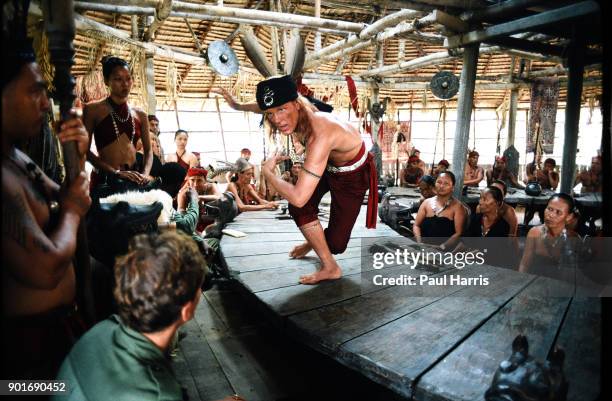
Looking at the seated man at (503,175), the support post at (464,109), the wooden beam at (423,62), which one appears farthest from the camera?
the seated man at (503,175)

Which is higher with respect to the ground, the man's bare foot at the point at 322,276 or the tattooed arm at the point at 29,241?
the tattooed arm at the point at 29,241

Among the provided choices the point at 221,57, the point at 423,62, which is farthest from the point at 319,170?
the point at 423,62

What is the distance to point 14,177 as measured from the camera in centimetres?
125

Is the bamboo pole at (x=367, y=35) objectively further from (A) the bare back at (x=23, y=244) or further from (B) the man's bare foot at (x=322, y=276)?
(A) the bare back at (x=23, y=244)

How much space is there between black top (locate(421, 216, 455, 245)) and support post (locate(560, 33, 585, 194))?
2263 mm

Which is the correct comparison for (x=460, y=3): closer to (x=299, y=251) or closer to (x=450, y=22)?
(x=450, y=22)

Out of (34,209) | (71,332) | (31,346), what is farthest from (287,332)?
(34,209)

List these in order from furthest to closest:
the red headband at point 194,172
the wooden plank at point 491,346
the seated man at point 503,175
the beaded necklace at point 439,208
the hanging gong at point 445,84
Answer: the seated man at point 503,175
the hanging gong at point 445,84
the red headband at point 194,172
the beaded necklace at point 439,208
the wooden plank at point 491,346

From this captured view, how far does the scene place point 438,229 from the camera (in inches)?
192

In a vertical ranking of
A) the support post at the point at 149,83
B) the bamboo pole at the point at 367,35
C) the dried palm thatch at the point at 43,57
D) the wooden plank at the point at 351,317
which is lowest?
the wooden plank at the point at 351,317

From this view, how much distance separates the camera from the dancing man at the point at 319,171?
2.67 metres

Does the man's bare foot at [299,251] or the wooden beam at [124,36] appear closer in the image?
the man's bare foot at [299,251]

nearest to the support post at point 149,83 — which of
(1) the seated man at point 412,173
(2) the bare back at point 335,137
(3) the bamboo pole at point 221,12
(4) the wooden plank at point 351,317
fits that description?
(3) the bamboo pole at point 221,12

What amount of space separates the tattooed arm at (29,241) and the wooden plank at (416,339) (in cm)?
140
